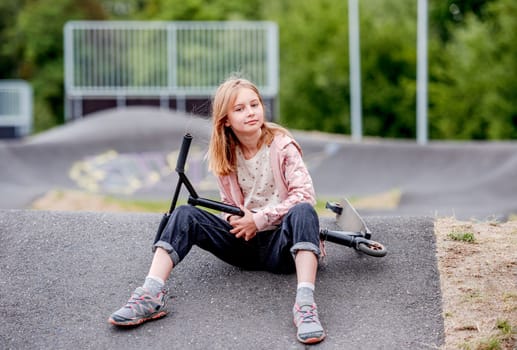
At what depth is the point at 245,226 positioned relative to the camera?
359 centimetres

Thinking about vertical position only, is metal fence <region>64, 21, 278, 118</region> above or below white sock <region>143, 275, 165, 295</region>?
above

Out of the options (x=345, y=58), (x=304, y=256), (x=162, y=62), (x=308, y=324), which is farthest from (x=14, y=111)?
(x=308, y=324)

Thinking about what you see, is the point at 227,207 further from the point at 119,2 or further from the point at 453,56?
the point at 119,2

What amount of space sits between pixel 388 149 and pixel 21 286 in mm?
9818

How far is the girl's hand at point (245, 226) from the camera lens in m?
3.59

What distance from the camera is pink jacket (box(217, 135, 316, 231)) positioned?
362 cm

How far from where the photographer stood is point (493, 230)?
448cm

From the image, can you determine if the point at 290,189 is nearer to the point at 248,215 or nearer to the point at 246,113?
the point at 248,215

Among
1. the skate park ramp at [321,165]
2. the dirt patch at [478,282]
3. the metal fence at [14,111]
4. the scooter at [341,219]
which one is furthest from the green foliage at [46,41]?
the dirt patch at [478,282]

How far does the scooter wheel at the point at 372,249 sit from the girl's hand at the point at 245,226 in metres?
0.55

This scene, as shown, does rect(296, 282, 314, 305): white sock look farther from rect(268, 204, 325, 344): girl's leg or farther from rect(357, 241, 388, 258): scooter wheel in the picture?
rect(357, 241, 388, 258): scooter wheel

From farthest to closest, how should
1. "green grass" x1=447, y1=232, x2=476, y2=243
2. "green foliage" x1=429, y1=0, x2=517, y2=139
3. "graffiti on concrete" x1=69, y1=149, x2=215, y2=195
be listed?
"green foliage" x1=429, y1=0, x2=517, y2=139 < "graffiti on concrete" x1=69, y1=149, x2=215, y2=195 < "green grass" x1=447, y1=232, x2=476, y2=243

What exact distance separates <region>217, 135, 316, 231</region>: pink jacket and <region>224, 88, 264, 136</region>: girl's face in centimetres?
14

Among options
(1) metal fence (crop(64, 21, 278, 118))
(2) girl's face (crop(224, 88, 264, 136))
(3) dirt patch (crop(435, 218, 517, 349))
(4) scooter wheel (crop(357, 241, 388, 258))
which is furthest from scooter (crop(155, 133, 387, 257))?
(1) metal fence (crop(64, 21, 278, 118))
